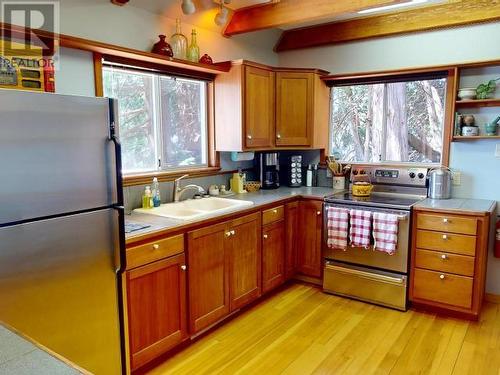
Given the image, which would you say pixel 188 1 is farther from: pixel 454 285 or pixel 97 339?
pixel 454 285

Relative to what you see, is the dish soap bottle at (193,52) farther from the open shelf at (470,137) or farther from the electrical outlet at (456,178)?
the electrical outlet at (456,178)

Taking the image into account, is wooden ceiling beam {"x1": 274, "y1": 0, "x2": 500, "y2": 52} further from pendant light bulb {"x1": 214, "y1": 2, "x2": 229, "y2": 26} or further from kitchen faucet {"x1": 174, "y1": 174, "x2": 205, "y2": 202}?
kitchen faucet {"x1": 174, "y1": 174, "x2": 205, "y2": 202}

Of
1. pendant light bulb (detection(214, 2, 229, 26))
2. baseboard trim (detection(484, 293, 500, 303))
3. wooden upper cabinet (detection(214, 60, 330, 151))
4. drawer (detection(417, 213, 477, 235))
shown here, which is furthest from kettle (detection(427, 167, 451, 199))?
pendant light bulb (detection(214, 2, 229, 26))

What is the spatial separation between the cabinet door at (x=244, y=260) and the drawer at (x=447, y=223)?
1.28 m

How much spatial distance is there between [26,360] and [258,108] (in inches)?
114

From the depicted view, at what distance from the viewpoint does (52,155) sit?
161 cm

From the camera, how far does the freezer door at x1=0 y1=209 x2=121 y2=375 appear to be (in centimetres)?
154

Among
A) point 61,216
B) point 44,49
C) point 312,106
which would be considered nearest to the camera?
point 61,216

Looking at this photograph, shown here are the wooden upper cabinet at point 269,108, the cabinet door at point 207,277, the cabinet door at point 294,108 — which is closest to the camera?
the cabinet door at point 207,277

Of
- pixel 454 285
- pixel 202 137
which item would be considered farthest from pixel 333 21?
pixel 454 285

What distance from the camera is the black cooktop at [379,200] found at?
3143 millimetres

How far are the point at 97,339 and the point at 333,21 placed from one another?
3418mm

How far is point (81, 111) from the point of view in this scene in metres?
1.72

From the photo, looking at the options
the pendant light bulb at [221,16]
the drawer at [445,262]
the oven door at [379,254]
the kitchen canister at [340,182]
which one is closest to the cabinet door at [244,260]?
the oven door at [379,254]
